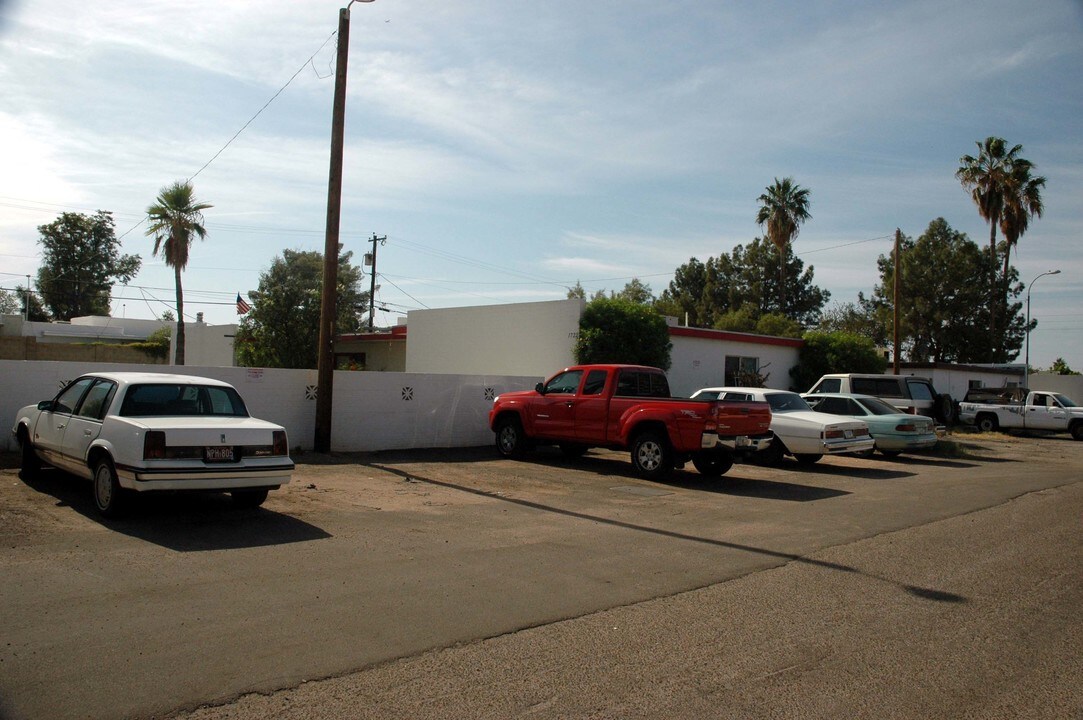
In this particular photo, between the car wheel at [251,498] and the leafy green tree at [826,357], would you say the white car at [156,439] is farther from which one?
the leafy green tree at [826,357]

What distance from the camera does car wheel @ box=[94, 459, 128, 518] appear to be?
862 cm

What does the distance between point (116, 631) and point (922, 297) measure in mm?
59433

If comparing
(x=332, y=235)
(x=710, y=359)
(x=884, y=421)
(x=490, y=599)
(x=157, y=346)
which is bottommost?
(x=490, y=599)

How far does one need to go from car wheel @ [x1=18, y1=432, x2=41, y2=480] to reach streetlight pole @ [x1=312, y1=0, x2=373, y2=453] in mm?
5600

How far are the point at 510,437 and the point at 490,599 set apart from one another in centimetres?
1081

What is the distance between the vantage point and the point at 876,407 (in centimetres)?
2002

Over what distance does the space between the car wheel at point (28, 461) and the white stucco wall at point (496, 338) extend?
15.8 meters

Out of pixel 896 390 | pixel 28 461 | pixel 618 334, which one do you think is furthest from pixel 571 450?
pixel 896 390

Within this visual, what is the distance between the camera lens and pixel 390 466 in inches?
595

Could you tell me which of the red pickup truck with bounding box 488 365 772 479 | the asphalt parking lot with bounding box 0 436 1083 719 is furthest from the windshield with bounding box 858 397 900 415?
the asphalt parking lot with bounding box 0 436 1083 719

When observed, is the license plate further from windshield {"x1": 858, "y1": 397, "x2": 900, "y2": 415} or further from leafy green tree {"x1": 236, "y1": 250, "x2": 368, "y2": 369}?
leafy green tree {"x1": 236, "y1": 250, "x2": 368, "y2": 369}

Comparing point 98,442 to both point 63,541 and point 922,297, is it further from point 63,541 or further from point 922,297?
point 922,297

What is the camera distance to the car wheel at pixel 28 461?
10812 mm

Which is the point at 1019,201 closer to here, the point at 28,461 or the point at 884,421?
the point at 884,421
